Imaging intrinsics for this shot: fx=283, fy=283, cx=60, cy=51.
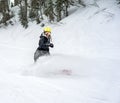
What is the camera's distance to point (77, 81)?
8.70 metres

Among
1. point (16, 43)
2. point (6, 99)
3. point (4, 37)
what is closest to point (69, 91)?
point (6, 99)

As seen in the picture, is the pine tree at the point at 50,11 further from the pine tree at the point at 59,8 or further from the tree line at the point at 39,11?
the pine tree at the point at 59,8

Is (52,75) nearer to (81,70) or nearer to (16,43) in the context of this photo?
(81,70)

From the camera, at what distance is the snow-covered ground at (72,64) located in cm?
727

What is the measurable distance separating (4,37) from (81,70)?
1545cm

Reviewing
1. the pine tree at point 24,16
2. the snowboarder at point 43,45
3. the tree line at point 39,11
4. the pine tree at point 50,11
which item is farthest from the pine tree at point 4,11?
the snowboarder at point 43,45

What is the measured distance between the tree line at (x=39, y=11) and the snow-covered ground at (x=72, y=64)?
55.2 inches

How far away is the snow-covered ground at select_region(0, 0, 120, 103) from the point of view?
727 cm

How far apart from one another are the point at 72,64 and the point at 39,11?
16.6 metres

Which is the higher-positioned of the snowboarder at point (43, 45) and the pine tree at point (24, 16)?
the snowboarder at point (43, 45)

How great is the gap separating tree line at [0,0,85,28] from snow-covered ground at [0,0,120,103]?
4.60 ft

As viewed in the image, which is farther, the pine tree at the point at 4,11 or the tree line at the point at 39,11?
the pine tree at the point at 4,11

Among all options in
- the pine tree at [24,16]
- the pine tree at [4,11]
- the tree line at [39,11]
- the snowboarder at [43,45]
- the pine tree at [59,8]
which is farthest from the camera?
the pine tree at [4,11]

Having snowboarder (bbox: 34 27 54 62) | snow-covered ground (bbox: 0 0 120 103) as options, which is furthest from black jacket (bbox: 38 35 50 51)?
snow-covered ground (bbox: 0 0 120 103)
